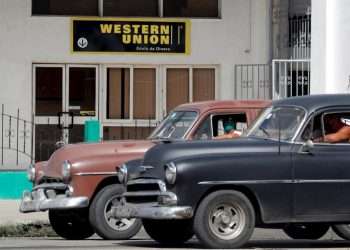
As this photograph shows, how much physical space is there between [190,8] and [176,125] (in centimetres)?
1059

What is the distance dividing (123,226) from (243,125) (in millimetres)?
2095

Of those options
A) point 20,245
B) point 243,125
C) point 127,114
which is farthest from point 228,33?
point 20,245

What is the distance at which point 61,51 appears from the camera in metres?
24.0

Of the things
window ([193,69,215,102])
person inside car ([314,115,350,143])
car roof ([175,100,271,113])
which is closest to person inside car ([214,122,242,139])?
car roof ([175,100,271,113])

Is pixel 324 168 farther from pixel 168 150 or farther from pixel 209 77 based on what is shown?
pixel 209 77

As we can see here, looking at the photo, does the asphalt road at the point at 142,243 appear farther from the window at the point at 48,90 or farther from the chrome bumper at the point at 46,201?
the window at the point at 48,90

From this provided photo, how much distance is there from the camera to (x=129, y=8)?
960 inches

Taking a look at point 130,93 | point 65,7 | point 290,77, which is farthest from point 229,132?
point 65,7

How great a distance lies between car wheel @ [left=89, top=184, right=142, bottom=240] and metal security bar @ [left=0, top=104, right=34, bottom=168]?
9944 millimetres

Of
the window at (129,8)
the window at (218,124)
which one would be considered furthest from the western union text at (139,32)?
the window at (218,124)

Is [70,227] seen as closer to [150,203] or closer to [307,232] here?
[150,203]

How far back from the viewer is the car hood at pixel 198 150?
1188 centimetres

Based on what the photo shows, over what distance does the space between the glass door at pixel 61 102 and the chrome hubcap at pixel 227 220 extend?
12349mm

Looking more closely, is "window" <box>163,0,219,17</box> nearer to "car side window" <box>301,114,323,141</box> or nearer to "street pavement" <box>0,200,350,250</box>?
"street pavement" <box>0,200,350,250</box>
